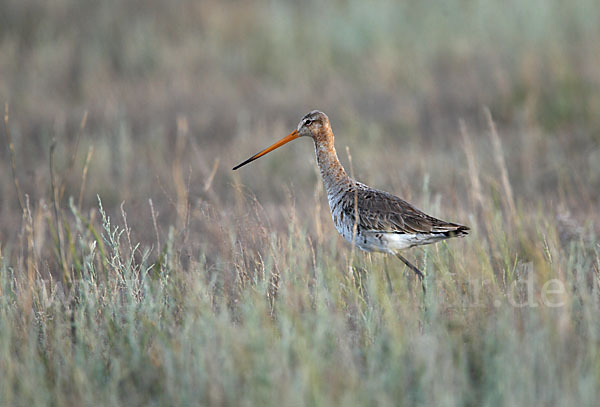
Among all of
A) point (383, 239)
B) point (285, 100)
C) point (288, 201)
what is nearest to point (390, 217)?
point (383, 239)

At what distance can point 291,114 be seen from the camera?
34.4 feet

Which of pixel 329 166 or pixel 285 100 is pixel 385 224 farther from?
pixel 285 100

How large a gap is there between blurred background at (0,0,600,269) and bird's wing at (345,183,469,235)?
50cm

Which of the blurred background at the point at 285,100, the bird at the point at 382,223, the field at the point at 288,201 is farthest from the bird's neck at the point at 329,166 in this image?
the blurred background at the point at 285,100

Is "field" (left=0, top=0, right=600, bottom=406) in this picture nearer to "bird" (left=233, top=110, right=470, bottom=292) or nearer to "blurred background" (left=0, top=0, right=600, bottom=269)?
"blurred background" (left=0, top=0, right=600, bottom=269)

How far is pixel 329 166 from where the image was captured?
198 inches

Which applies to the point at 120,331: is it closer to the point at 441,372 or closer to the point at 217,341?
the point at 217,341

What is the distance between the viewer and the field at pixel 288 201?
3.17m

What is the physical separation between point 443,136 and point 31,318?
21.2ft

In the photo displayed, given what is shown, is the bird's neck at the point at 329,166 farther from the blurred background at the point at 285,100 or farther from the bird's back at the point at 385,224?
the blurred background at the point at 285,100

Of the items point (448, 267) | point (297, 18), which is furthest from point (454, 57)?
point (448, 267)

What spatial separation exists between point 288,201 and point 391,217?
1.35 metres

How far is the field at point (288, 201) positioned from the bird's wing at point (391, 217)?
0.29m

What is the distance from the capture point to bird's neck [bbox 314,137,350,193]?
4945 millimetres
